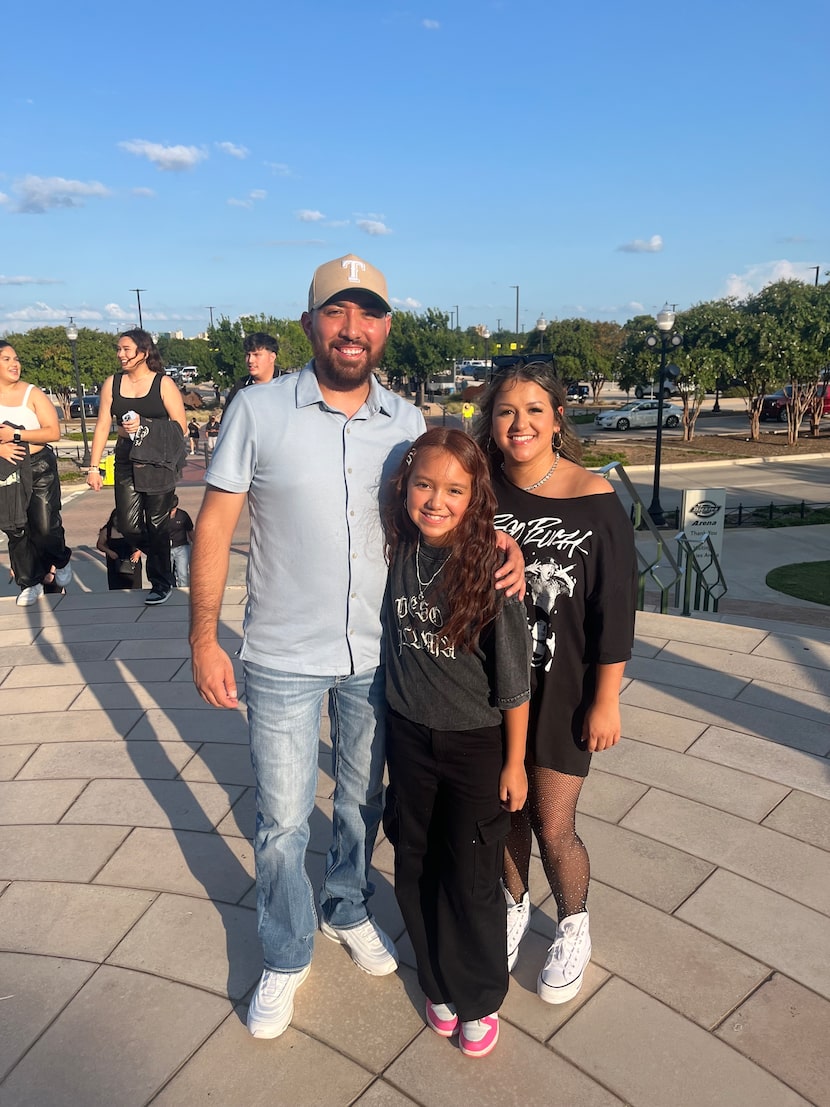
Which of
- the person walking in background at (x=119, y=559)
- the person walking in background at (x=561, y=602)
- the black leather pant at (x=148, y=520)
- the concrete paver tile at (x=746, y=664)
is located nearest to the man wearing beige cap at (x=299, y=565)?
the person walking in background at (x=561, y=602)

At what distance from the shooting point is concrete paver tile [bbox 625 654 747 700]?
4.66m

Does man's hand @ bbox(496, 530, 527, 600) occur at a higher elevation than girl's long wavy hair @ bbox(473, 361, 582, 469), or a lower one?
lower

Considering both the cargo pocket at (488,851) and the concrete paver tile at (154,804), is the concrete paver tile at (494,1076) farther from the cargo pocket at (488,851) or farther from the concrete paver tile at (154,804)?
the concrete paver tile at (154,804)

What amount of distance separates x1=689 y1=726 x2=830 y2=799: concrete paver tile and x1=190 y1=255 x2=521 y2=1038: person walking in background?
2.23m

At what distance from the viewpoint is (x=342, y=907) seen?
2.57 m

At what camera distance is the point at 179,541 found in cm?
645

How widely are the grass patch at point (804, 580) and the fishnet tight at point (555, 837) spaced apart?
8486 millimetres

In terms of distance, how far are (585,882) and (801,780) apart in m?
1.63

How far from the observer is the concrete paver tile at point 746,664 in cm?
471

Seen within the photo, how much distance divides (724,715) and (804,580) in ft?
25.7

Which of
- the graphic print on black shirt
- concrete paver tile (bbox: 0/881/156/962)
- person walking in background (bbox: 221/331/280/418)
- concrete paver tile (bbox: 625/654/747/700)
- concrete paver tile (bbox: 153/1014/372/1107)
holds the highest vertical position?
person walking in background (bbox: 221/331/280/418)

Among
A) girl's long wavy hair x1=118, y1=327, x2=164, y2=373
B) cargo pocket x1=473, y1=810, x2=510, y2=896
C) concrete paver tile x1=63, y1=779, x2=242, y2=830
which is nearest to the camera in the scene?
cargo pocket x1=473, y1=810, x2=510, y2=896

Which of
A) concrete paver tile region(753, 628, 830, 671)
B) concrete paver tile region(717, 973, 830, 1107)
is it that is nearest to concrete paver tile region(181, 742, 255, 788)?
concrete paver tile region(717, 973, 830, 1107)

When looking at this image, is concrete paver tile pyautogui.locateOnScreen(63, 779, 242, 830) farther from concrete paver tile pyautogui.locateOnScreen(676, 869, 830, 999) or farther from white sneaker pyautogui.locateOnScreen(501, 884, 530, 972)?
concrete paver tile pyautogui.locateOnScreen(676, 869, 830, 999)
